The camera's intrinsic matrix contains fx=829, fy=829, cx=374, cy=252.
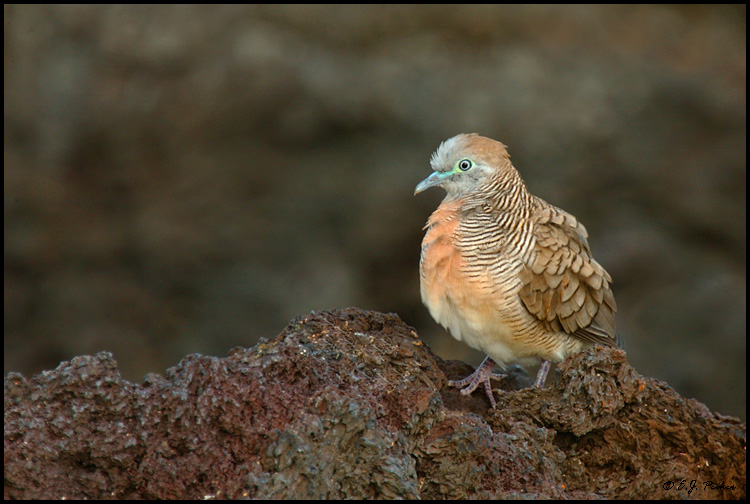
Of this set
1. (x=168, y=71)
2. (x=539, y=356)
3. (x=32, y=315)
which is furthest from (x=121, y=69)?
(x=539, y=356)

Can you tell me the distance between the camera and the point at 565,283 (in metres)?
5.54

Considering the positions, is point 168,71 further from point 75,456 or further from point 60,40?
point 75,456

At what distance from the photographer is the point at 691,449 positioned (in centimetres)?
430

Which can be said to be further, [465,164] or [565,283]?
[465,164]

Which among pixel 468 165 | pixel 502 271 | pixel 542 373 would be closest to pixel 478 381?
pixel 502 271

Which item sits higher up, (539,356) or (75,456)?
(539,356)

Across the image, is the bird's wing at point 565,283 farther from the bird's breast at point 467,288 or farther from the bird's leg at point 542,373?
the bird's leg at point 542,373

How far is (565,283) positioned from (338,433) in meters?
2.53

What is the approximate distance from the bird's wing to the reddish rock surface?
40.3 inches

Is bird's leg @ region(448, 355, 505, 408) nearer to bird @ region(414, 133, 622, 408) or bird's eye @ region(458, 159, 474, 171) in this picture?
bird @ region(414, 133, 622, 408)

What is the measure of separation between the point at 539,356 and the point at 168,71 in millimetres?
5654

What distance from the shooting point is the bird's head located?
5.65 meters

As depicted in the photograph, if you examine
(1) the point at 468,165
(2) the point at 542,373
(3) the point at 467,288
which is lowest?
(2) the point at 542,373

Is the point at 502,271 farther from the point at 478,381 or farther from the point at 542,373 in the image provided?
the point at 542,373
